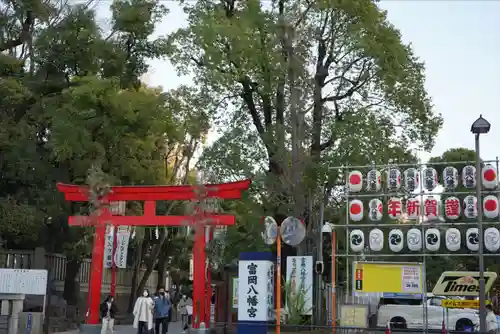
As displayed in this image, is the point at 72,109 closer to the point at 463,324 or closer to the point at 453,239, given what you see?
the point at 453,239

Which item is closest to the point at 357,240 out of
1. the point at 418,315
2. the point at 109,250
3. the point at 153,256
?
the point at 418,315

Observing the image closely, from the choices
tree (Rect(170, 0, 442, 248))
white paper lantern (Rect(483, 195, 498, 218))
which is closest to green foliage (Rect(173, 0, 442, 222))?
tree (Rect(170, 0, 442, 248))

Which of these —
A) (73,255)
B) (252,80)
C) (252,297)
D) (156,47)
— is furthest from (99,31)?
(252,297)

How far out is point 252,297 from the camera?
1952 centimetres

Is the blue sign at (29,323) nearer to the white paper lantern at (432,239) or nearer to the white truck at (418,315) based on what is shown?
the white paper lantern at (432,239)

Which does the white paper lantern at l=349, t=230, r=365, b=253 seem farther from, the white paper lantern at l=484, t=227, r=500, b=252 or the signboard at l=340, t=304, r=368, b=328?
the white paper lantern at l=484, t=227, r=500, b=252

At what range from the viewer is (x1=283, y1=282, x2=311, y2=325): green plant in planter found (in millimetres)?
20797

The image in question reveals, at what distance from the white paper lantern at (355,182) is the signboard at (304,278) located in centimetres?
262

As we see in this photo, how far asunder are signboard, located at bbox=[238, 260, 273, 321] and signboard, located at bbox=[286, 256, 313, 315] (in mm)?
1481

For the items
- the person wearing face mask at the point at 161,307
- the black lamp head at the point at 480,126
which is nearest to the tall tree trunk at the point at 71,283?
the person wearing face mask at the point at 161,307

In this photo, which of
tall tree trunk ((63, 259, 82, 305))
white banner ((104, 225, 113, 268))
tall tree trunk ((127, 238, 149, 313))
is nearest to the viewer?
white banner ((104, 225, 113, 268))

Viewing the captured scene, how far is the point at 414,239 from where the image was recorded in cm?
2025

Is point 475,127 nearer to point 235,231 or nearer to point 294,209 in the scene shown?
point 294,209

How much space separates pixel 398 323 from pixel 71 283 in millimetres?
14754
